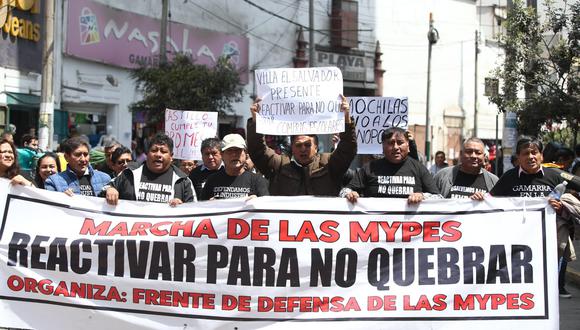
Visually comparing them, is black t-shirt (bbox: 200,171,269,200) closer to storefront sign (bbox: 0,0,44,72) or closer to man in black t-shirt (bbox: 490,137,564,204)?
man in black t-shirt (bbox: 490,137,564,204)

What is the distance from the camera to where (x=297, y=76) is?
771 centimetres

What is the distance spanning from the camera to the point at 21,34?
72.6 feet

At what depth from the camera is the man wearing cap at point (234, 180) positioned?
7281 mm

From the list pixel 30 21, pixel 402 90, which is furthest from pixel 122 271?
pixel 402 90

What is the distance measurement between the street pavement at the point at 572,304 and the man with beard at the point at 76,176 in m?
4.41

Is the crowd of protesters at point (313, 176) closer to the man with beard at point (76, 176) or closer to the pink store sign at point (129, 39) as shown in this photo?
the man with beard at point (76, 176)

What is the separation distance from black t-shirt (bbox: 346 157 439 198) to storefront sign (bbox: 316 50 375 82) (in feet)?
103

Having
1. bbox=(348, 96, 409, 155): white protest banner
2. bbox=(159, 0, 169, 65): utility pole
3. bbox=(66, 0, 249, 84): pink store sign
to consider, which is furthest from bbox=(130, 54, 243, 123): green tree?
bbox=(348, 96, 409, 155): white protest banner

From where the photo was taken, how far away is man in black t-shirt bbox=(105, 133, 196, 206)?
23.1 ft

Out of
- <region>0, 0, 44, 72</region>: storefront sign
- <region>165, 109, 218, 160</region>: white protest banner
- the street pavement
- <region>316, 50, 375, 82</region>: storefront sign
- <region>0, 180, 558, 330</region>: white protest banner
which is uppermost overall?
<region>316, 50, 375, 82</region>: storefront sign

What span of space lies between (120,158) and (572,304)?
512cm

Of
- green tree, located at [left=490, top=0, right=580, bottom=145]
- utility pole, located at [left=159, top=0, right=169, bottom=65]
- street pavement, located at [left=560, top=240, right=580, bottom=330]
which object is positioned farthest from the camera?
utility pole, located at [left=159, top=0, right=169, bottom=65]

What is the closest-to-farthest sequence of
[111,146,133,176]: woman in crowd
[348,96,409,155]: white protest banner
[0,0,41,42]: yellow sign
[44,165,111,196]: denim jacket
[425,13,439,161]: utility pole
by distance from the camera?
1. [44,165,111,196]: denim jacket
2. [111,146,133,176]: woman in crowd
3. [348,96,409,155]: white protest banner
4. [0,0,41,42]: yellow sign
5. [425,13,439,161]: utility pole

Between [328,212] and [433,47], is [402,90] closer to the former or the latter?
[433,47]
